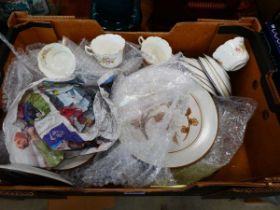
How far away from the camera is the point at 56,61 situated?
2.34ft

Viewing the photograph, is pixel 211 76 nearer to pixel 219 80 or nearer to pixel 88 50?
pixel 219 80

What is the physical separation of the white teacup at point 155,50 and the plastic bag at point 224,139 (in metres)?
0.17

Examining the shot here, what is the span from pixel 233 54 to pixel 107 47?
0.32 meters

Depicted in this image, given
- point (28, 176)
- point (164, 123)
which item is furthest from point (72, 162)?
point (164, 123)

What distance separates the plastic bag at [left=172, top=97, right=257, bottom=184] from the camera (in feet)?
2.25

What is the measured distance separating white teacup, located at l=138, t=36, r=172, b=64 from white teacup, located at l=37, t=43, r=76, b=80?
181mm

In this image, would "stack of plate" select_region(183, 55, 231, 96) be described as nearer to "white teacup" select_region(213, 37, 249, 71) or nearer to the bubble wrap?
"white teacup" select_region(213, 37, 249, 71)

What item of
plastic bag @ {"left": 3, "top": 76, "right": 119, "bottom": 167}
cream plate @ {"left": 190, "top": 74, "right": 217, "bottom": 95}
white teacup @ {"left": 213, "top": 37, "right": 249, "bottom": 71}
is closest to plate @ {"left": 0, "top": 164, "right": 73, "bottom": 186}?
plastic bag @ {"left": 3, "top": 76, "right": 119, "bottom": 167}

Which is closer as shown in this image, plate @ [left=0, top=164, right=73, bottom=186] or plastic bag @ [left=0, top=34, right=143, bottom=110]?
plate @ [left=0, top=164, right=73, bottom=186]

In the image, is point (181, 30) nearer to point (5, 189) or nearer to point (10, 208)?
point (5, 189)

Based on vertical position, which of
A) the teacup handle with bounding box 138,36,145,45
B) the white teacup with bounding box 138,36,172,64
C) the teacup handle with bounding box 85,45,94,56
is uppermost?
the teacup handle with bounding box 85,45,94,56

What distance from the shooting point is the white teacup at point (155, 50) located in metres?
0.74

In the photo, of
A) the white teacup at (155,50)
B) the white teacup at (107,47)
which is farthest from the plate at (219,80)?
the white teacup at (107,47)

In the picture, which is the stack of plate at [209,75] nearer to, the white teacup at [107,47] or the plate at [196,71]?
the plate at [196,71]
